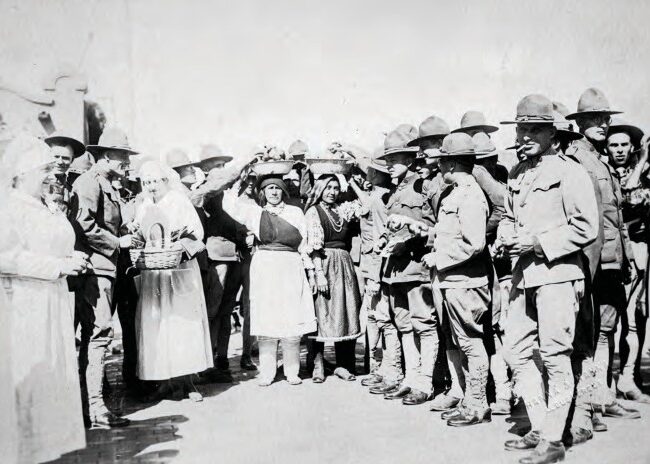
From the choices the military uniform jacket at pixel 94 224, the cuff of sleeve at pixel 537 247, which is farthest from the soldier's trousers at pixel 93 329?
the cuff of sleeve at pixel 537 247

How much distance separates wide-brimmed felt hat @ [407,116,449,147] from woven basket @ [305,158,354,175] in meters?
0.80

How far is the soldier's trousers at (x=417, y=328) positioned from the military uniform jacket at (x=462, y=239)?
797 mm

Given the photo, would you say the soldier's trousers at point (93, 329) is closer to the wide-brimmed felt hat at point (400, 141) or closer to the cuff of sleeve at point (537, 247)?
the wide-brimmed felt hat at point (400, 141)

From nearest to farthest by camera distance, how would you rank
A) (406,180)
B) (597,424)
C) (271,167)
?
1. (597,424)
2. (406,180)
3. (271,167)

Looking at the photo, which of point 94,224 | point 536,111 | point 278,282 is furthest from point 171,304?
point 536,111

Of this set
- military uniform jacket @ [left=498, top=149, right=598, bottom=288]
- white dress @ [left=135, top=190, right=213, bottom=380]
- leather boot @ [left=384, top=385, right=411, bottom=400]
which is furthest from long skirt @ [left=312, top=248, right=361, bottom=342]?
military uniform jacket @ [left=498, top=149, right=598, bottom=288]

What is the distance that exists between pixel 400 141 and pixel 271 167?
145 centimetres

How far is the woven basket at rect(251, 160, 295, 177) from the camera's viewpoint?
6961 millimetres

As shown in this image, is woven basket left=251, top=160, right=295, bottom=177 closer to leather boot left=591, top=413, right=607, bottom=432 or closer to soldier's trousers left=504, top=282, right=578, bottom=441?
soldier's trousers left=504, top=282, right=578, bottom=441

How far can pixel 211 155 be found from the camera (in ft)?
26.5

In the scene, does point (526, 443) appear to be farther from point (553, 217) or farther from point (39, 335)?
point (39, 335)

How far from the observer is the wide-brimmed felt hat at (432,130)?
6.62 m

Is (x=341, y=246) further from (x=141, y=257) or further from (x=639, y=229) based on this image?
(x=639, y=229)

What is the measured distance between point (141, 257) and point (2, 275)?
1.98 metres
